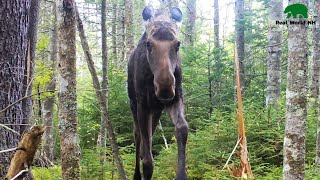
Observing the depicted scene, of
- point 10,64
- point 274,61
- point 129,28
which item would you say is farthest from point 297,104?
point 129,28

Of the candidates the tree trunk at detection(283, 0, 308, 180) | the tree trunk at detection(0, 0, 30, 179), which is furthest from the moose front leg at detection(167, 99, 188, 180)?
the tree trunk at detection(0, 0, 30, 179)

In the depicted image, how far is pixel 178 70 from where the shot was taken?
4.66 meters

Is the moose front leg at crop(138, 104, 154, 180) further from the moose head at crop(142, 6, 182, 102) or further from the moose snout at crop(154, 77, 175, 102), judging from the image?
the moose snout at crop(154, 77, 175, 102)

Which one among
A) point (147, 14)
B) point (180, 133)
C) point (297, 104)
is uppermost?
point (147, 14)

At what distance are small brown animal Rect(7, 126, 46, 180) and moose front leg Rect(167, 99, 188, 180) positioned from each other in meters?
1.76

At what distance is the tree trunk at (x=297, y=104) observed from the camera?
516 centimetres

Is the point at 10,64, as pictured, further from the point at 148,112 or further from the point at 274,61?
the point at 274,61

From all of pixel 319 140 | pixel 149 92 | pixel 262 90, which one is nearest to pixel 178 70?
pixel 149 92

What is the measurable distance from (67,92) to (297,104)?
123 inches

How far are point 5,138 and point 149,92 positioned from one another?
2.00 m

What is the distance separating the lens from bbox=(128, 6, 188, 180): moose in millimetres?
3912

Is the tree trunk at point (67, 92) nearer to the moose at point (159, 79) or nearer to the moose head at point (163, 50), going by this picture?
the moose at point (159, 79)

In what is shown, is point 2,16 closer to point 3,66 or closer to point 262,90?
point 3,66

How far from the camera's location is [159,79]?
12.6ft
